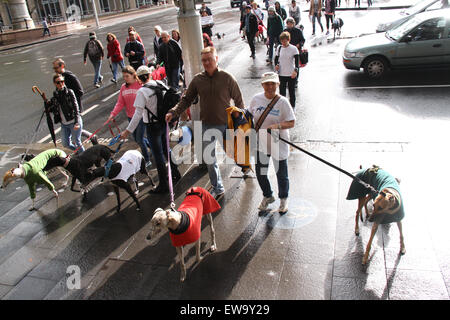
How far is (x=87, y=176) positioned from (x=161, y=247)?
205cm

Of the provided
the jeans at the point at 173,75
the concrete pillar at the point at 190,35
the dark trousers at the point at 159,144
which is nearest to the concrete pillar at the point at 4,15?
the jeans at the point at 173,75

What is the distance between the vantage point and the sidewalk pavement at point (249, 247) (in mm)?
3910

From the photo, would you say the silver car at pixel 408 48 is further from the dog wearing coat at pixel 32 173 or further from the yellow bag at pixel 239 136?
the dog wearing coat at pixel 32 173

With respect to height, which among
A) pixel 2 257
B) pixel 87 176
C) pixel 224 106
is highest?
pixel 224 106

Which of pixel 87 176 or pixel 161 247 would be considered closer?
pixel 161 247

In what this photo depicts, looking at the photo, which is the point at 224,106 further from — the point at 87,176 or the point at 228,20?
the point at 228,20

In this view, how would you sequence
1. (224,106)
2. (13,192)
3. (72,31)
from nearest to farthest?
(224,106) → (13,192) → (72,31)

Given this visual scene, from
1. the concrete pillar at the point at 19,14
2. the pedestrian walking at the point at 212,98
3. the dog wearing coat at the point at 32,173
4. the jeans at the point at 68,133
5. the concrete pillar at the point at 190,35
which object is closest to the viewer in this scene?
the pedestrian walking at the point at 212,98

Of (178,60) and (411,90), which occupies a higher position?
(178,60)

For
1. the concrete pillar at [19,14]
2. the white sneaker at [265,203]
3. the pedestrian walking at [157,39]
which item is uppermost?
the concrete pillar at [19,14]

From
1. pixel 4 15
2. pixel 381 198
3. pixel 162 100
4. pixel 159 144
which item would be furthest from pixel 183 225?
pixel 4 15

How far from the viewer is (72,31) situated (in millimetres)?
31906

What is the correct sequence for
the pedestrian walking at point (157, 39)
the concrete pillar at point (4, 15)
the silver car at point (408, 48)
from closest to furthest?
the silver car at point (408, 48), the pedestrian walking at point (157, 39), the concrete pillar at point (4, 15)
